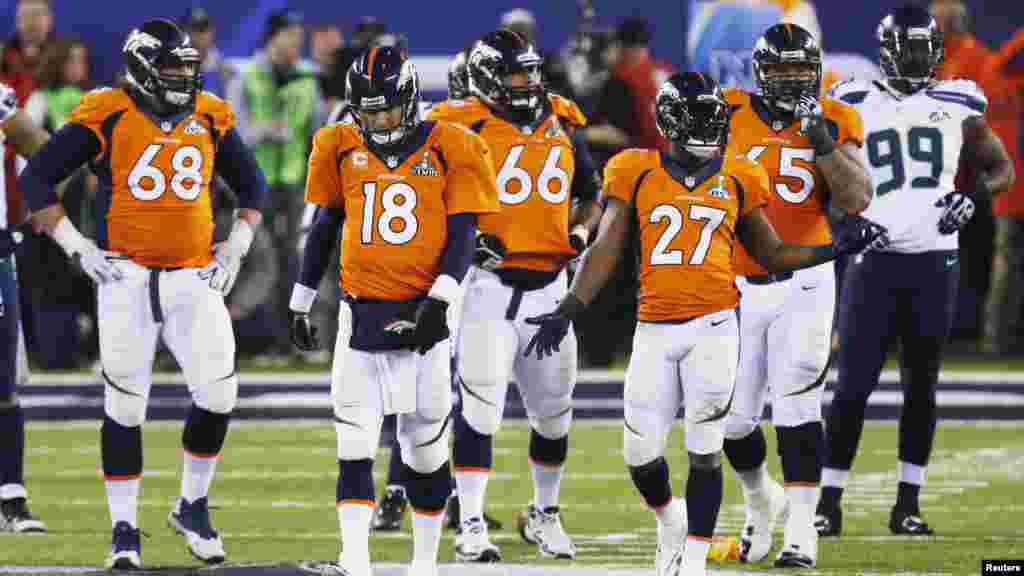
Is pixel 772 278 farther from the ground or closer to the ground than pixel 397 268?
closer to the ground

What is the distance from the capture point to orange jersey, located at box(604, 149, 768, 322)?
7020 mm

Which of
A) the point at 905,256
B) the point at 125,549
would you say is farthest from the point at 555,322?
the point at 905,256

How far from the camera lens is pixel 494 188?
23.7ft

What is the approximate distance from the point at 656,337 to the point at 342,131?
1.21 m

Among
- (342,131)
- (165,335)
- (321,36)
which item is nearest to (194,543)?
(165,335)

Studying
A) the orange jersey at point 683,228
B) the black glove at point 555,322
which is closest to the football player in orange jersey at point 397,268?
the black glove at point 555,322

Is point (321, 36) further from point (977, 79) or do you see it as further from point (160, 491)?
point (160, 491)

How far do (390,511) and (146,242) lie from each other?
1641 millimetres

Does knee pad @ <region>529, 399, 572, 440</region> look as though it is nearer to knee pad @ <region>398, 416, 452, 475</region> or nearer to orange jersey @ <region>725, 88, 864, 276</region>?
orange jersey @ <region>725, 88, 864, 276</region>

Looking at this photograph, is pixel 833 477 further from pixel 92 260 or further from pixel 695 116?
pixel 92 260

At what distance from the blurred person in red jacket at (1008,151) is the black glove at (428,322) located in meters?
7.43

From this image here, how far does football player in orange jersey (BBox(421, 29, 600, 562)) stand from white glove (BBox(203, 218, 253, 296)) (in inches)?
33.1

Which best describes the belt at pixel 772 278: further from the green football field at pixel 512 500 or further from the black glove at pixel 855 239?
the green football field at pixel 512 500

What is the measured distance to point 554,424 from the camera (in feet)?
27.4
